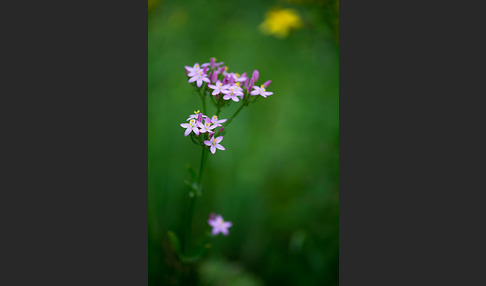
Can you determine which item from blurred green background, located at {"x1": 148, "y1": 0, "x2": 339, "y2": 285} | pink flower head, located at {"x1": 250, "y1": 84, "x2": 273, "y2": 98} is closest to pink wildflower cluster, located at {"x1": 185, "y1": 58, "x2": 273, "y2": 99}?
pink flower head, located at {"x1": 250, "y1": 84, "x2": 273, "y2": 98}

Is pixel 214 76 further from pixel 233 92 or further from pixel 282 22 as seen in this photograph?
pixel 282 22

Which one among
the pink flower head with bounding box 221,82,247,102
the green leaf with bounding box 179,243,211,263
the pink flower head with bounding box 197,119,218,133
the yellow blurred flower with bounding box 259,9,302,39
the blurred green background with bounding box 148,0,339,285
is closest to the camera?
the pink flower head with bounding box 197,119,218,133

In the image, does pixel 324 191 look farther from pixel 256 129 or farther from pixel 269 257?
pixel 256 129

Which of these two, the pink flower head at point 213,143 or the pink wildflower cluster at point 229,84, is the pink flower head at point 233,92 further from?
the pink flower head at point 213,143

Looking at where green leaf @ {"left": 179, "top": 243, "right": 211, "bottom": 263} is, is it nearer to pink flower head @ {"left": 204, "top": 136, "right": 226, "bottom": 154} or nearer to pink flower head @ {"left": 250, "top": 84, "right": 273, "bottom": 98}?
pink flower head @ {"left": 204, "top": 136, "right": 226, "bottom": 154}

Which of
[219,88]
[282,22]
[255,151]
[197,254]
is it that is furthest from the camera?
[255,151]

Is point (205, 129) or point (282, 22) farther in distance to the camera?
point (282, 22)

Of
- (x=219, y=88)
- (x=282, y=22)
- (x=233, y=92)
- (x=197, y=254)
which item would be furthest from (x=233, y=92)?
(x=282, y=22)
